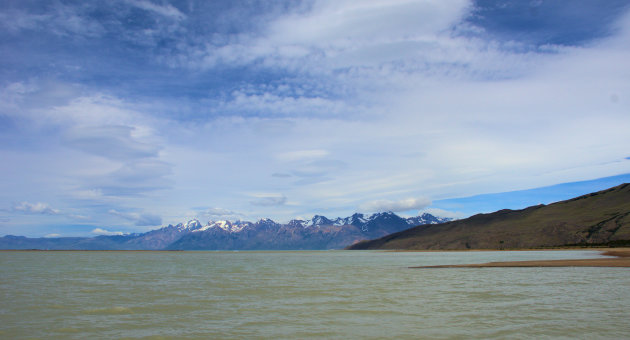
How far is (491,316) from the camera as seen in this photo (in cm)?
2444

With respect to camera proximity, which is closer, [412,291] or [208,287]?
[412,291]

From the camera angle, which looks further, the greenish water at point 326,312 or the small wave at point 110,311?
the small wave at point 110,311

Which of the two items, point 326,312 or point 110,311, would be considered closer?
point 326,312

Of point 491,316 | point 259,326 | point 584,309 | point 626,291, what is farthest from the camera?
point 626,291

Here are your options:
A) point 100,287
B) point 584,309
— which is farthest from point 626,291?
point 100,287

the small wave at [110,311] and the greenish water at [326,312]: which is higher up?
the small wave at [110,311]

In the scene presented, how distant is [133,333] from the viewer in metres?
21.2

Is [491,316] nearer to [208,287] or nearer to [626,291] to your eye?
[626,291]

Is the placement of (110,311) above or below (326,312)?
above

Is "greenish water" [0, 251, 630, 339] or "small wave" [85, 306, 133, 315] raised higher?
"small wave" [85, 306, 133, 315]

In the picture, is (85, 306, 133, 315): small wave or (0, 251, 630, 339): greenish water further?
(85, 306, 133, 315): small wave

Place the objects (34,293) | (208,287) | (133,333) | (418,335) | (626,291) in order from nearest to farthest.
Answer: (418,335)
(133,333)
(626,291)
(34,293)
(208,287)

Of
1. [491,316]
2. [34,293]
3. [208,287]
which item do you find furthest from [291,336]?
[34,293]

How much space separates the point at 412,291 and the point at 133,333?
84.9ft
